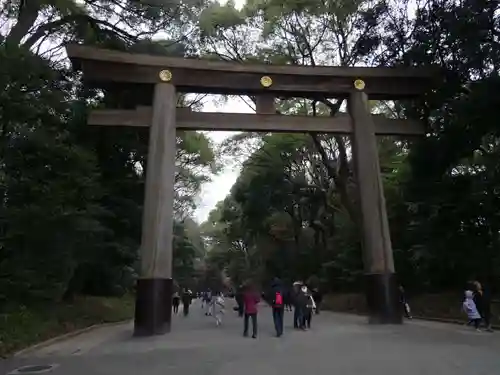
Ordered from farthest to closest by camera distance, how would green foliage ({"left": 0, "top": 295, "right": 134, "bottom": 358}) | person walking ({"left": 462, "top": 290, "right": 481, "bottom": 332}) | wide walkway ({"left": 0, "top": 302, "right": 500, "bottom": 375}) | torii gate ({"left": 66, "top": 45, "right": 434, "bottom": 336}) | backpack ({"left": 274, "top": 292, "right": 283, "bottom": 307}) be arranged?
1. torii gate ({"left": 66, "top": 45, "right": 434, "bottom": 336})
2. person walking ({"left": 462, "top": 290, "right": 481, "bottom": 332})
3. backpack ({"left": 274, "top": 292, "right": 283, "bottom": 307})
4. green foliage ({"left": 0, "top": 295, "right": 134, "bottom": 358})
5. wide walkway ({"left": 0, "top": 302, "right": 500, "bottom": 375})

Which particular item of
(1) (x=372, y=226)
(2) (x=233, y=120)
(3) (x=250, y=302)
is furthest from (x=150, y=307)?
(1) (x=372, y=226)

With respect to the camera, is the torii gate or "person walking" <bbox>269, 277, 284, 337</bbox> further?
the torii gate

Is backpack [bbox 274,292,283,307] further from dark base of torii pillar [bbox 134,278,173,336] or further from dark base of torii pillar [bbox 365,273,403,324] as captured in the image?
dark base of torii pillar [bbox 365,273,403,324]

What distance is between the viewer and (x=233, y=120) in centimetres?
1750

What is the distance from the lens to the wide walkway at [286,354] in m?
8.42

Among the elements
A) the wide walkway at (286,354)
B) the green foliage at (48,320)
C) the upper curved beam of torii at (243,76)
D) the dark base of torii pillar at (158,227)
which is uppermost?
the upper curved beam of torii at (243,76)

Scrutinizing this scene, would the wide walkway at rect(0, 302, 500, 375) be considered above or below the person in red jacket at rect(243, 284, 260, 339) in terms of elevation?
below

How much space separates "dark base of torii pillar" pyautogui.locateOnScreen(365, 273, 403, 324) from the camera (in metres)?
16.2

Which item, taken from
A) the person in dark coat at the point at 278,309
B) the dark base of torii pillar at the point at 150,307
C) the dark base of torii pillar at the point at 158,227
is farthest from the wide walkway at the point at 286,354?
the dark base of torii pillar at the point at 158,227

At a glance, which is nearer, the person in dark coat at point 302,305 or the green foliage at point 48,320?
the green foliage at point 48,320

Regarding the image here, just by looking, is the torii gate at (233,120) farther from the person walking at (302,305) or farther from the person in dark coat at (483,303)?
the person in dark coat at (483,303)

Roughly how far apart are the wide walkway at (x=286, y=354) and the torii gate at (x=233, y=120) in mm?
1668

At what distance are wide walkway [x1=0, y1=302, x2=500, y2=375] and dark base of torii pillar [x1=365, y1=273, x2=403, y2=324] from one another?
1.51 meters

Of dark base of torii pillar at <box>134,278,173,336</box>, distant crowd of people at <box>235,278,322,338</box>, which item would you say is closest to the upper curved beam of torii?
dark base of torii pillar at <box>134,278,173,336</box>
